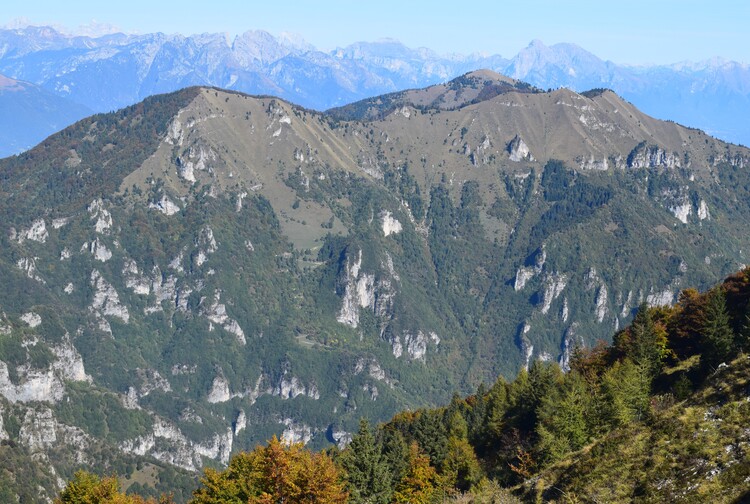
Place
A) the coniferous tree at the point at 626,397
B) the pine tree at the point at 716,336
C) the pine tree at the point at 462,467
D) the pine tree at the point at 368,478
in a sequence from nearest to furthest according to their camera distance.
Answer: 1. the pine tree at the point at 368,478
2. the coniferous tree at the point at 626,397
3. the pine tree at the point at 462,467
4. the pine tree at the point at 716,336

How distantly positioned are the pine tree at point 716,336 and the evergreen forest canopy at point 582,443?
0.55 feet

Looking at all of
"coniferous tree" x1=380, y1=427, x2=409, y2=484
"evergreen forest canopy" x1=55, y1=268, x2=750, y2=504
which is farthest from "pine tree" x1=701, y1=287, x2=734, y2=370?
"coniferous tree" x1=380, y1=427, x2=409, y2=484

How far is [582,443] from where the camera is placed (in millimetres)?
78812

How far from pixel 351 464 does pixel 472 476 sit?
42.4 ft

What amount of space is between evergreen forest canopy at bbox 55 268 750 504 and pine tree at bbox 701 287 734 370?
6.7 inches

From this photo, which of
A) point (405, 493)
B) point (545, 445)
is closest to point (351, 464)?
point (405, 493)

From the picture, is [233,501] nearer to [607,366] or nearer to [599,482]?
[599,482]

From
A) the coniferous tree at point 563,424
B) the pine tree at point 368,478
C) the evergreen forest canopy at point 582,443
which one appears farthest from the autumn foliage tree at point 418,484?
the coniferous tree at point 563,424

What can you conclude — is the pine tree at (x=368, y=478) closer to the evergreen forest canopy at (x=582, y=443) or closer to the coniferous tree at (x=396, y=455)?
the evergreen forest canopy at (x=582, y=443)

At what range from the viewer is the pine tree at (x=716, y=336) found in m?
85.1

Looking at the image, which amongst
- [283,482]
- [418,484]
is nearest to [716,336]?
[418,484]

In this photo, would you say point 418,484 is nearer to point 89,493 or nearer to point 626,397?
point 626,397

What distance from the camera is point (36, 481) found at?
19362cm

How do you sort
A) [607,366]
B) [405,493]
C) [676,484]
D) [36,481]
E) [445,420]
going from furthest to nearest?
1. [36,481]
2. [445,420]
3. [607,366]
4. [405,493]
5. [676,484]
